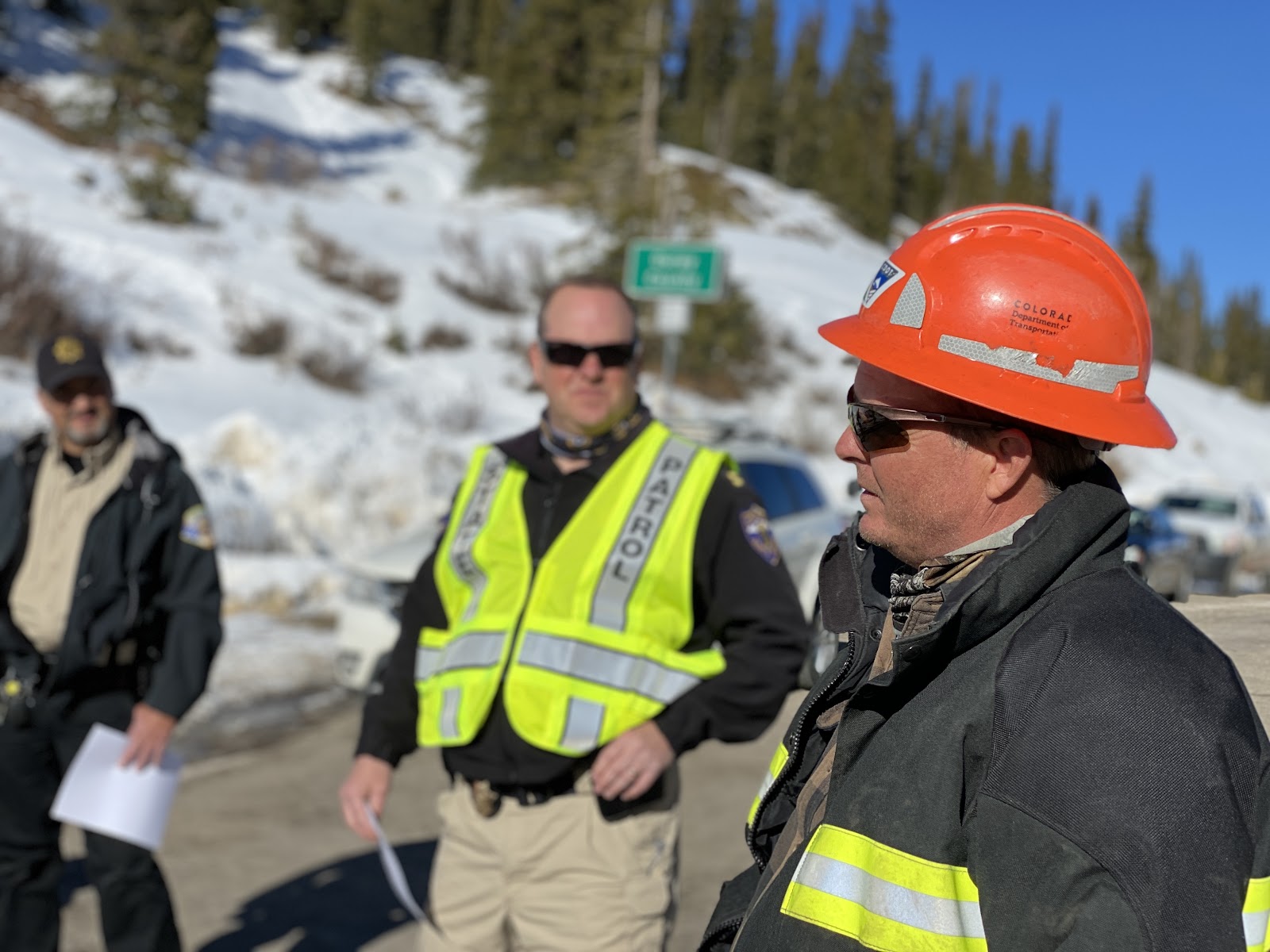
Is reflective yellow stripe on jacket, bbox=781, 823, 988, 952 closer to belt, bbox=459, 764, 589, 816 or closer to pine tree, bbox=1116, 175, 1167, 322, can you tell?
belt, bbox=459, 764, 589, 816

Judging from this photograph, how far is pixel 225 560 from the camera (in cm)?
930

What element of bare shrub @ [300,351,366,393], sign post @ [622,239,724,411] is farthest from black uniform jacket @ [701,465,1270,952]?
bare shrub @ [300,351,366,393]

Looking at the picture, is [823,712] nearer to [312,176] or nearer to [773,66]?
[312,176]

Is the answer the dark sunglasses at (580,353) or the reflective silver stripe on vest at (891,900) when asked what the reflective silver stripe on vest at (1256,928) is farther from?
the dark sunglasses at (580,353)

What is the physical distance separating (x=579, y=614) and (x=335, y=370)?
16641 mm

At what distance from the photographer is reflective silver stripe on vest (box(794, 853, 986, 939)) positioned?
46.7 inches

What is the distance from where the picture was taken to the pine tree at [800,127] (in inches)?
2970

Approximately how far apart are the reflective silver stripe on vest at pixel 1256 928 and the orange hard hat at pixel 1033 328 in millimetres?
510

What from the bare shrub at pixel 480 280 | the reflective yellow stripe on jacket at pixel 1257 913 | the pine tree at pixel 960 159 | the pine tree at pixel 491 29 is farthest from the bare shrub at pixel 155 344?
the pine tree at pixel 960 159

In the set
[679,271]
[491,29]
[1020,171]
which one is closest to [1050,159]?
[1020,171]

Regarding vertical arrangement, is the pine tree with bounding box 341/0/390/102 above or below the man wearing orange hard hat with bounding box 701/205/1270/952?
above

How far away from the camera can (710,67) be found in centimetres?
7881

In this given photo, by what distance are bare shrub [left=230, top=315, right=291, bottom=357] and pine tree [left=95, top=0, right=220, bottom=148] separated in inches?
602

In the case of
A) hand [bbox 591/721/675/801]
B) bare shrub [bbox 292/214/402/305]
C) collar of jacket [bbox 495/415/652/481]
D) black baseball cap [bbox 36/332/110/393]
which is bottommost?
hand [bbox 591/721/675/801]
